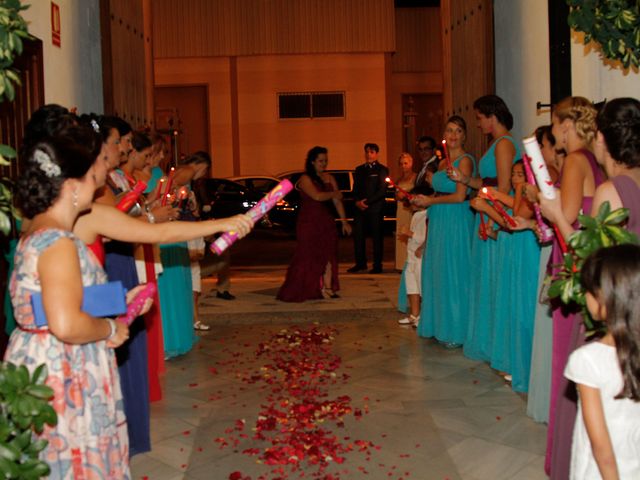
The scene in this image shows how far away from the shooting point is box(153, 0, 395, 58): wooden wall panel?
2308 cm

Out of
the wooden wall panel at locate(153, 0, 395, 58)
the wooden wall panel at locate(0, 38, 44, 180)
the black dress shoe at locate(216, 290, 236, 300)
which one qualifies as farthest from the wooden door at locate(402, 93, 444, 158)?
the wooden wall panel at locate(0, 38, 44, 180)

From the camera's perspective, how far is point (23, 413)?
8.29 ft

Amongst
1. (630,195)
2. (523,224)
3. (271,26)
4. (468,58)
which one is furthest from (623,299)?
(271,26)

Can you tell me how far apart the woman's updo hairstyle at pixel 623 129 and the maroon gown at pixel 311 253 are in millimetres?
6608

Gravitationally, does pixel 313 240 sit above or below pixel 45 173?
below

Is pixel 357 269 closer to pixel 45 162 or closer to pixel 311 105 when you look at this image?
pixel 45 162

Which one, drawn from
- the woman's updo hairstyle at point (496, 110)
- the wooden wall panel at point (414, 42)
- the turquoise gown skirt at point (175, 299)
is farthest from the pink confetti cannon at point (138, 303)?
the wooden wall panel at point (414, 42)

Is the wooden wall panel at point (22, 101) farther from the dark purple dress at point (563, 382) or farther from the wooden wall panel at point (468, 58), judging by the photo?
the wooden wall panel at point (468, 58)

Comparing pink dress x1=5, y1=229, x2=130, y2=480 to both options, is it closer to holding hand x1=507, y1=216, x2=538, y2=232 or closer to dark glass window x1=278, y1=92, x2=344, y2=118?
holding hand x1=507, y1=216, x2=538, y2=232

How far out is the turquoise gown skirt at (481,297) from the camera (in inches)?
251

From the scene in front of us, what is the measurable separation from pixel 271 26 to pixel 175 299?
17.3m

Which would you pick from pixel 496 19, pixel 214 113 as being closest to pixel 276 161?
pixel 214 113

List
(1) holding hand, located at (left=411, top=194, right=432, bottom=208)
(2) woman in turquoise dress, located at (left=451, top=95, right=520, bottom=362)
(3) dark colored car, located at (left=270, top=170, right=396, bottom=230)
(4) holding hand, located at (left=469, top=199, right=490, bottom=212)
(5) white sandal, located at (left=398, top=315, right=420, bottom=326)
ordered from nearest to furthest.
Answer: (4) holding hand, located at (left=469, top=199, right=490, bottom=212)
(2) woman in turquoise dress, located at (left=451, top=95, right=520, bottom=362)
(1) holding hand, located at (left=411, top=194, right=432, bottom=208)
(5) white sandal, located at (left=398, top=315, right=420, bottom=326)
(3) dark colored car, located at (left=270, top=170, right=396, bottom=230)

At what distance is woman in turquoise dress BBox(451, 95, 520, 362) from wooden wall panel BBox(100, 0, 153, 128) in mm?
3397
